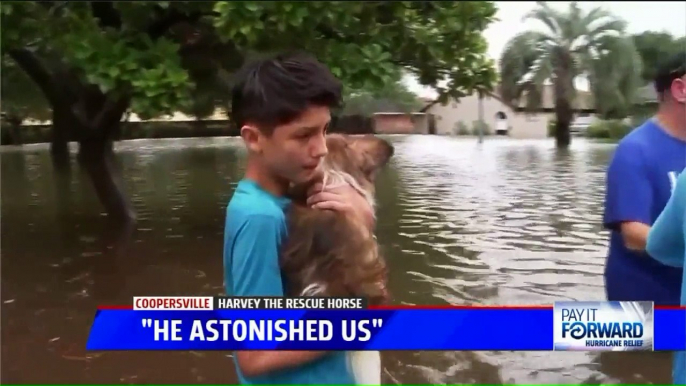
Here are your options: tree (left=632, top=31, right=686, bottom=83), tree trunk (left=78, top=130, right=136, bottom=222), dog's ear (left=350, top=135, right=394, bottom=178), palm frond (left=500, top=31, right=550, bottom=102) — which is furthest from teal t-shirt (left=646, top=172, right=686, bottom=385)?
tree trunk (left=78, top=130, right=136, bottom=222)

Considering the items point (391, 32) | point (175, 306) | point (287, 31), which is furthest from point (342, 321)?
point (391, 32)

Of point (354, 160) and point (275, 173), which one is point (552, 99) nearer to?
point (354, 160)

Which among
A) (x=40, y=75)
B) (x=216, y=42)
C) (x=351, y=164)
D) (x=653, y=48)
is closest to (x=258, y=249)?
(x=351, y=164)

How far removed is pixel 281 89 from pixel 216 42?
2.66 metres

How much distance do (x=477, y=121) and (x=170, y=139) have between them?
1.54 metres

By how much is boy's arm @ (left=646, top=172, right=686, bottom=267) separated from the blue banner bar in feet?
0.85

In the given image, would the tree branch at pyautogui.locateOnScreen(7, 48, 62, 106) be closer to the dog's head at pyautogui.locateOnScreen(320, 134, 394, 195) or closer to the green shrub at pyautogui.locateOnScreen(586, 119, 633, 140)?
the green shrub at pyautogui.locateOnScreen(586, 119, 633, 140)

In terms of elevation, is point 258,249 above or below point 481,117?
below

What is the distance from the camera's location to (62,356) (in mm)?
3207

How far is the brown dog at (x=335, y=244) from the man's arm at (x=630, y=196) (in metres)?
0.90

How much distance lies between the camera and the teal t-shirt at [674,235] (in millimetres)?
1527

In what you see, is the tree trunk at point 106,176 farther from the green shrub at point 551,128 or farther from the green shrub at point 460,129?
the green shrub at point 551,128

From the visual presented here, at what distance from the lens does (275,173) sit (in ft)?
4.76

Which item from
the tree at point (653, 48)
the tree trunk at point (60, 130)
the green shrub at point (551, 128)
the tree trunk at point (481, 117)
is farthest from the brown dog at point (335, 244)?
the tree trunk at point (60, 130)
